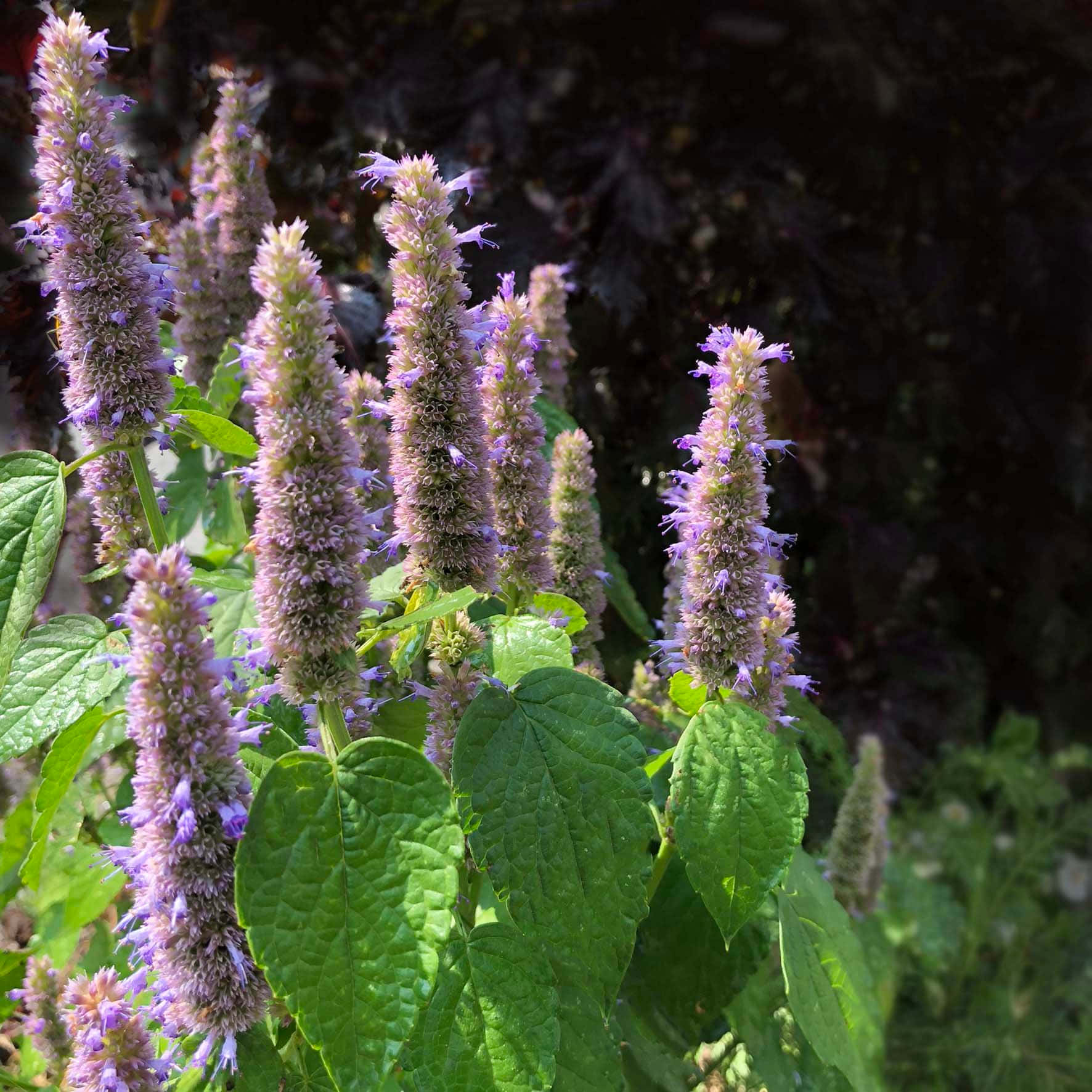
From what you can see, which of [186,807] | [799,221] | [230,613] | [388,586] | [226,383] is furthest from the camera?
[799,221]

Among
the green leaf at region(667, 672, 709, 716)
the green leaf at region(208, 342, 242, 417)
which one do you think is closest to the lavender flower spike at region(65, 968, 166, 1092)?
the green leaf at region(667, 672, 709, 716)

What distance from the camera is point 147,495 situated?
88 cm

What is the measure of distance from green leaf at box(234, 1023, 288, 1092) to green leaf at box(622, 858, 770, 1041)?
1.41 ft

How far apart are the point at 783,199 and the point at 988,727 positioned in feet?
6.53

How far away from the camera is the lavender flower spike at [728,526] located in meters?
0.86

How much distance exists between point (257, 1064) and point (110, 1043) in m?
0.12

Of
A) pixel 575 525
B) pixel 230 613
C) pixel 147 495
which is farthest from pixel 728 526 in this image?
pixel 230 613

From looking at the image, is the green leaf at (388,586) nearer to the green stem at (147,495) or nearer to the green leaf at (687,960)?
the green stem at (147,495)

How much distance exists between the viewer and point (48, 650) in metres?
0.97

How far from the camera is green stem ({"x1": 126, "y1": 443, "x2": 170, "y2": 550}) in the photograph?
0.88 meters

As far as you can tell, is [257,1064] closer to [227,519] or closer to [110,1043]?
[110,1043]

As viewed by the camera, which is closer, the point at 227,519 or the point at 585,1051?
the point at 585,1051

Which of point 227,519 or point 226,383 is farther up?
point 226,383

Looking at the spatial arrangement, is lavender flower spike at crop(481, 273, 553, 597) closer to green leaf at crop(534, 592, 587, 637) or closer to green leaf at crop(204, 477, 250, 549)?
green leaf at crop(534, 592, 587, 637)
